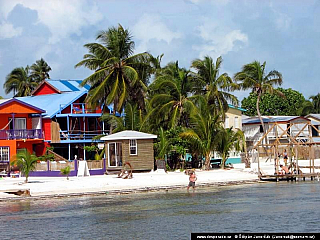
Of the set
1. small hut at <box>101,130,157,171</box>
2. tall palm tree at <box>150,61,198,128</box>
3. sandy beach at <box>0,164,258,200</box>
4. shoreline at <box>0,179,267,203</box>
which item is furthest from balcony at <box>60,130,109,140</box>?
shoreline at <box>0,179,267,203</box>

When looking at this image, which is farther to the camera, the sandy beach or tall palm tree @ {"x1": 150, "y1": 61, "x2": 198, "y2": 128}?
tall palm tree @ {"x1": 150, "y1": 61, "x2": 198, "y2": 128}

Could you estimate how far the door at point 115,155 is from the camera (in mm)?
44969

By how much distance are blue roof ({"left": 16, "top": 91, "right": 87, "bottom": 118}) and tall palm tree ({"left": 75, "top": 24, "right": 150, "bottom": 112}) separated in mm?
4109

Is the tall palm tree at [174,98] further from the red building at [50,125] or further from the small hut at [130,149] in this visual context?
the red building at [50,125]

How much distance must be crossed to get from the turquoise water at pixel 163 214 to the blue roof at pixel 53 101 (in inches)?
874

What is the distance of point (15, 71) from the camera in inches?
3221

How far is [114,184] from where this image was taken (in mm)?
38000

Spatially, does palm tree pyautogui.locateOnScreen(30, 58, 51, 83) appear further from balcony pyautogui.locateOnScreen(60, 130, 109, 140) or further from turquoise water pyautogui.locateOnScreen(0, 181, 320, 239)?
turquoise water pyautogui.locateOnScreen(0, 181, 320, 239)

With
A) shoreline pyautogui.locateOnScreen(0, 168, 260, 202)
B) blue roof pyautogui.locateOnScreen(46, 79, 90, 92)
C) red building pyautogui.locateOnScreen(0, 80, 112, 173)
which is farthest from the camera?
blue roof pyautogui.locateOnScreen(46, 79, 90, 92)

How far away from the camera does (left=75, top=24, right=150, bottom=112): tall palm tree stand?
168ft

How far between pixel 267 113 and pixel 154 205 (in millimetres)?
74051

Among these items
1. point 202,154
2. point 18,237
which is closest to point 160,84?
point 202,154

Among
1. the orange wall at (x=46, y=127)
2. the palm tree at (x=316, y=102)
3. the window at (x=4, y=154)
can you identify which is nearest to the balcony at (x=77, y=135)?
the orange wall at (x=46, y=127)

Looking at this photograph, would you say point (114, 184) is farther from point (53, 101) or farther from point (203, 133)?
point (53, 101)
